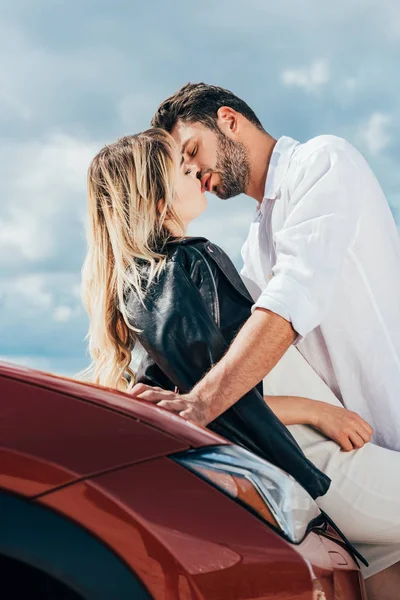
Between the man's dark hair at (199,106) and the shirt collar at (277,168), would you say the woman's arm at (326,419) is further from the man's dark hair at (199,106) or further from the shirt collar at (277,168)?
the man's dark hair at (199,106)

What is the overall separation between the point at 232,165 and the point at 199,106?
37 cm

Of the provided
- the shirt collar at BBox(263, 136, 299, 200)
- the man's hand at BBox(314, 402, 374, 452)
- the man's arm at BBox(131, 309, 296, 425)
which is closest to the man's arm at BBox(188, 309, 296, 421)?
the man's arm at BBox(131, 309, 296, 425)

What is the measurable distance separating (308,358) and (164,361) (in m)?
0.83

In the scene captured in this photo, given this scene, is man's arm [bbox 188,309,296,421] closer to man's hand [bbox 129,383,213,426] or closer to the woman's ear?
man's hand [bbox 129,383,213,426]

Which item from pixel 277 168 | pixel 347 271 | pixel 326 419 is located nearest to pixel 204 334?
pixel 326 419

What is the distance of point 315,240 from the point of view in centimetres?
271

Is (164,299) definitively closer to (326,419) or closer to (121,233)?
(121,233)

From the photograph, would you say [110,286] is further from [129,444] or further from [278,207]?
[129,444]

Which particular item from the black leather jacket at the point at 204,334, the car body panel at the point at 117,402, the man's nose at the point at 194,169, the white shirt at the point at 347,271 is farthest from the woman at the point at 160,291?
the car body panel at the point at 117,402

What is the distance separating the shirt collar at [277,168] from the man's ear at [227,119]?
45 cm

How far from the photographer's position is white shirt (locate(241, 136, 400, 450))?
2711 millimetres

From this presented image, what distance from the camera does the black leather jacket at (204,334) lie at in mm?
2283

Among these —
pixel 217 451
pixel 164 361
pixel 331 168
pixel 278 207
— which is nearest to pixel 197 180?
pixel 278 207

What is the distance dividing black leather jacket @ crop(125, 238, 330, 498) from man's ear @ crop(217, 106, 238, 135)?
140 centimetres
